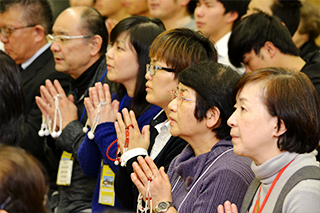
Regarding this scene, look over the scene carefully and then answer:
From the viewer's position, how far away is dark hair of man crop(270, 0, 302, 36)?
3.19m

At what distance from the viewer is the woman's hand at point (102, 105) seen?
2.43m

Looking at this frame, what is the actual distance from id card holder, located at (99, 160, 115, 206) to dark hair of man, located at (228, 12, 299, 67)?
1.15m

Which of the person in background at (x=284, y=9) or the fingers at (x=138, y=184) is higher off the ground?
the person in background at (x=284, y=9)

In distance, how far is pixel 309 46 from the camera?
12.8 feet

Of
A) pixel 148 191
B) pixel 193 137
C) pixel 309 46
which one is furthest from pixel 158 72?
pixel 309 46

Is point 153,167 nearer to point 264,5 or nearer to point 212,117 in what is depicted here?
point 212,117

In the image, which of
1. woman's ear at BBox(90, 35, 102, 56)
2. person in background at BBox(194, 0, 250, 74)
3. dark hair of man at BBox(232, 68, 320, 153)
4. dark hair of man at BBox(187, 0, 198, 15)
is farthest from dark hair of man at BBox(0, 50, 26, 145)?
dark hair of man at BBox(187, 0, 198, 15)

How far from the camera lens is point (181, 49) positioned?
2080 mm

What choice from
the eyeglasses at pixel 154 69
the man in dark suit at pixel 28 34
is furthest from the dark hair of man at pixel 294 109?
the man in dark suit at pixel 28 34

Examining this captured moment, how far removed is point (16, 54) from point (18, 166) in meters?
2.71

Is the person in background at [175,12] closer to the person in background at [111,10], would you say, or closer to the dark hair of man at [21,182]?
the person in background at [111,10]

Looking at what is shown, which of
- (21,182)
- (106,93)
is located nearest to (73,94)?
(106,93)

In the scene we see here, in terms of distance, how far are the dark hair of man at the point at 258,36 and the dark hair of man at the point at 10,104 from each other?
1.45 m

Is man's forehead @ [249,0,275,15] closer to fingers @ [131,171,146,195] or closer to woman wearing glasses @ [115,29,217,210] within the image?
woman wearing glasses @ [115,29,217,210]
